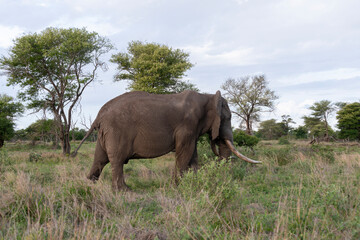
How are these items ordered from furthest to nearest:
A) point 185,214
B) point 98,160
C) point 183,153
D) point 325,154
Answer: point 325,154
point 98,160
point 183,153
point 185,214

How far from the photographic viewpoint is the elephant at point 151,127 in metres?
6.57

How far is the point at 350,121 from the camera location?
41.0 m

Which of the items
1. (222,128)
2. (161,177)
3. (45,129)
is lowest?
(161,177)

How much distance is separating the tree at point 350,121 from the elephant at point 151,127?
131 ft

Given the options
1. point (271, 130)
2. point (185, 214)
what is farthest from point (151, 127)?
point (271, 130)

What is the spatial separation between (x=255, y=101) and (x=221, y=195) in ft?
134

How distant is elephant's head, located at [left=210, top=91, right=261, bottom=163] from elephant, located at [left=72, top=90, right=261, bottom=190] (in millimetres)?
25

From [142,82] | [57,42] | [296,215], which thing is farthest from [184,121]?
[57,42]

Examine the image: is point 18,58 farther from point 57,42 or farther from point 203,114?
point 203,114

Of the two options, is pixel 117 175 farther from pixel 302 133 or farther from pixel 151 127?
pixel 302 133

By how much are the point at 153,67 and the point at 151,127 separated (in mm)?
16208

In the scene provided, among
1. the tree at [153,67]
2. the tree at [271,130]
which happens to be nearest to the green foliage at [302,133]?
the tree at [271,130]

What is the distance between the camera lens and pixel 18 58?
22.6m

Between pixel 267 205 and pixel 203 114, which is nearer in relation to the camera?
pixel 267 205
